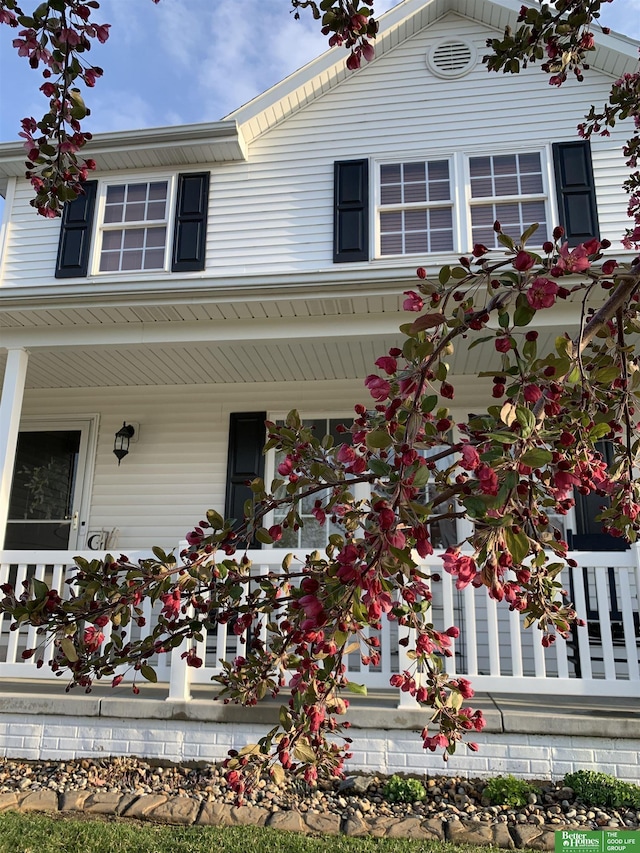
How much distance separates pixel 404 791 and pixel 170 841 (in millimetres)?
1281

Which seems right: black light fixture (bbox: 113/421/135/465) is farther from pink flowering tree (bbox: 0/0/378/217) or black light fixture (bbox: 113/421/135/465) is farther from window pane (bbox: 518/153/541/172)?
pink flowering tree (bbox: 0/0/378/217)

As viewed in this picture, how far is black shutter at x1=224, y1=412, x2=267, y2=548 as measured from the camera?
20.9 ft

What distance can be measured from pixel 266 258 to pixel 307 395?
4.80ft

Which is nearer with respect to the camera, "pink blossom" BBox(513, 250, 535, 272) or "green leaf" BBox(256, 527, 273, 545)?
"pink blossom" BBox(513, 250, 535, 272)

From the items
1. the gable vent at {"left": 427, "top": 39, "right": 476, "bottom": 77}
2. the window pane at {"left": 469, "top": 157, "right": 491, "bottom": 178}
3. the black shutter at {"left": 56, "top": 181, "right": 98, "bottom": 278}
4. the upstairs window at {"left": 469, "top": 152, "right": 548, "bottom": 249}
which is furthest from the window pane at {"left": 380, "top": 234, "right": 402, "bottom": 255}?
the black shutter at {"left": 56, "top": 181, "right": 98, "bottom": 278}

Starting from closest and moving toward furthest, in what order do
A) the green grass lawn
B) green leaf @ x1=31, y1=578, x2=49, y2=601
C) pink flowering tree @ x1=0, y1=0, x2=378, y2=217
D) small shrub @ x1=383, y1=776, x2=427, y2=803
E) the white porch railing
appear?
1. green leaf @ x1=31, y1=578, x2=49, y2=601
2. pink flowering tree @ x1=0, y1=0, x2=378, y2=217
3. the green grass lawn
4. small shrub @ x1=383, y1=776, x2=427, y2=803
5. the white porch railing

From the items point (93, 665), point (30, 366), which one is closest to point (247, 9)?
point (30, 366)

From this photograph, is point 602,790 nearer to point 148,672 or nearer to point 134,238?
point 148,672

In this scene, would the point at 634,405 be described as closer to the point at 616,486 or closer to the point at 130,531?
the point at 616,486

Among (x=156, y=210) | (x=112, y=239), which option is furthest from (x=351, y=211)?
(x=112, y=239)

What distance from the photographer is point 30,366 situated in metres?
6.31

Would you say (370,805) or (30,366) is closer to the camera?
(370,805)

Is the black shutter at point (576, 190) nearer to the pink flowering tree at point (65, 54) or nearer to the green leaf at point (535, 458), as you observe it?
the pink flowering tree at point (65, 54)

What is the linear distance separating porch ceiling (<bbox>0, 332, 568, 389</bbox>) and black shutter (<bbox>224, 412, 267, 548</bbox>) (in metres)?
0.43
